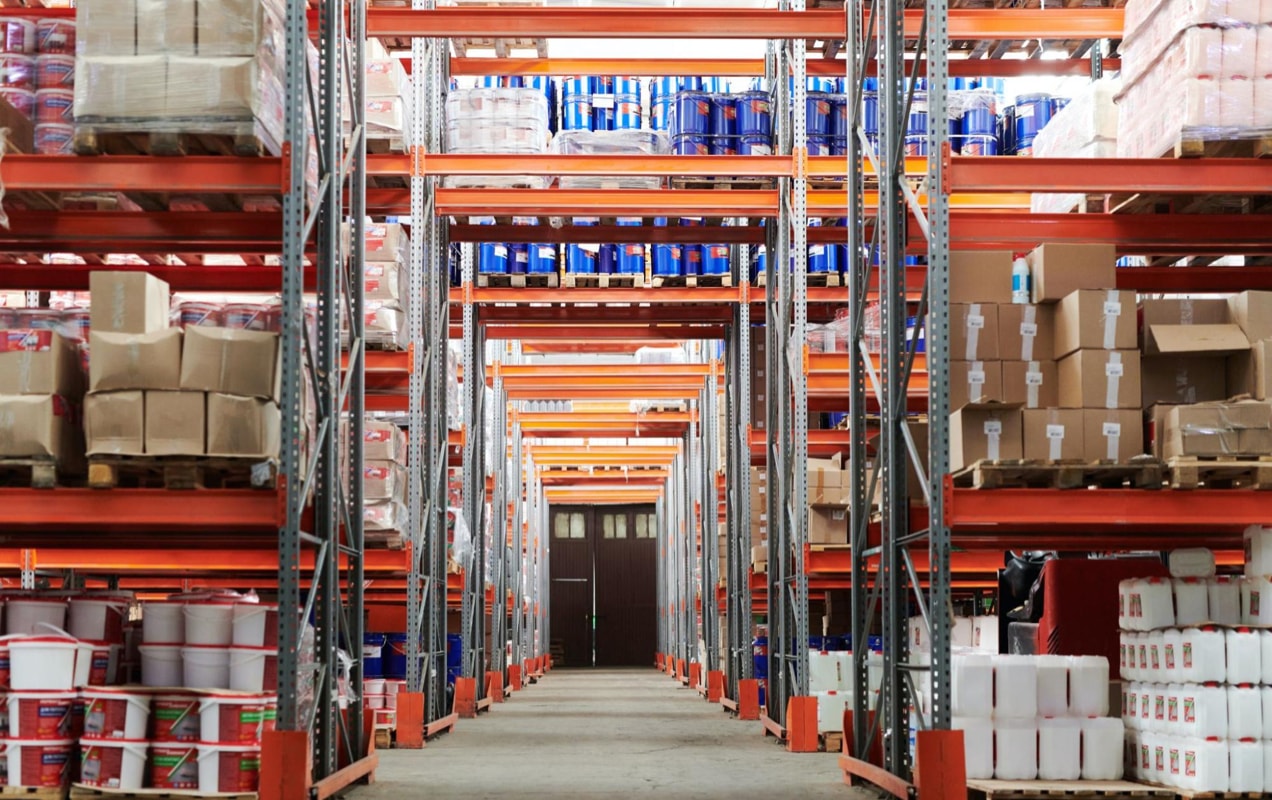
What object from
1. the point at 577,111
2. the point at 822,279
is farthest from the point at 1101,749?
the point at 577,111

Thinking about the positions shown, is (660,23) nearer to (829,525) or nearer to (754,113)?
(754,113)

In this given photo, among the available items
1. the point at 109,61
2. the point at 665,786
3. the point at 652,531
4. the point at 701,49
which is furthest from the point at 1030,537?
the point at 652,531

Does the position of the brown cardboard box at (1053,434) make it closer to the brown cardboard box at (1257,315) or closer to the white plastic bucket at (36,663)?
the brown cardboard box at (1257,315)

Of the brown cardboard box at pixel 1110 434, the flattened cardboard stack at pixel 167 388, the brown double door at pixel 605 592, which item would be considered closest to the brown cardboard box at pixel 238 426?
the flattened cardboard stack at pixel 167 388

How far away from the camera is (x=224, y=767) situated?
741 centimetres

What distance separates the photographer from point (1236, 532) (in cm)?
931

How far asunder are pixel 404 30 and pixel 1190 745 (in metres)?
7.44

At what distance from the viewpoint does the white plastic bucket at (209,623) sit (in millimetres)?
7805

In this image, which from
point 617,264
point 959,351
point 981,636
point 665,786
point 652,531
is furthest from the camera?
point 652,531

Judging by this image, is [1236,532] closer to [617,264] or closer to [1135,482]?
[1135,482]

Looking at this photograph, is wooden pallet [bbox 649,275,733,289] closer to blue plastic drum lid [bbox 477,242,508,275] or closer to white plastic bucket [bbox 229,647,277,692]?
blue plastic drum lid [bbox 477,242,508,275]

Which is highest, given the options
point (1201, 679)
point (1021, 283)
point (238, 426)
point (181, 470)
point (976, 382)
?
point (1021, 283)

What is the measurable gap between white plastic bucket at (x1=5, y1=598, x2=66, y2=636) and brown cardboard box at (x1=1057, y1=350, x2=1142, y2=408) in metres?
5.29

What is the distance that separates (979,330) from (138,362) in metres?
4.09
